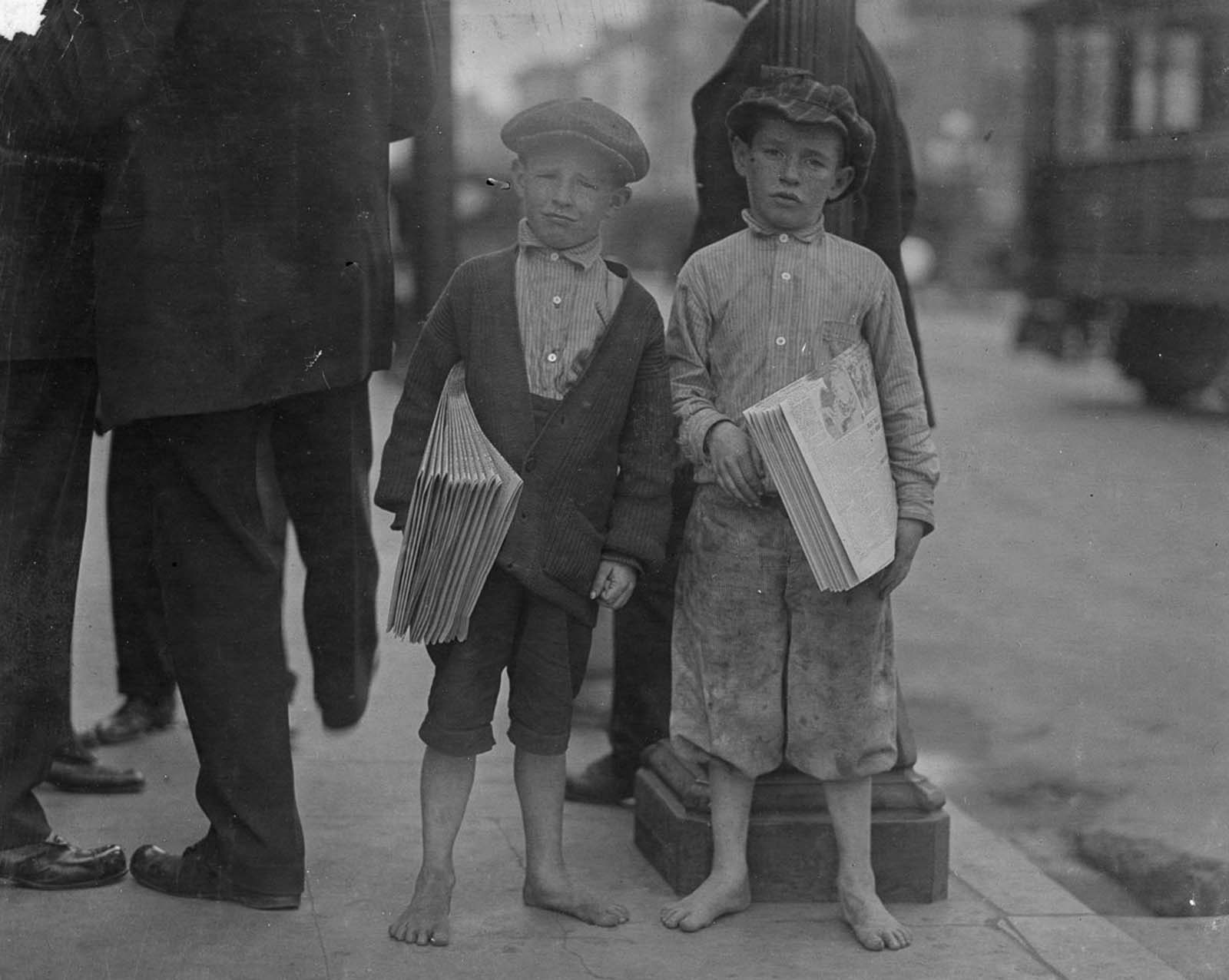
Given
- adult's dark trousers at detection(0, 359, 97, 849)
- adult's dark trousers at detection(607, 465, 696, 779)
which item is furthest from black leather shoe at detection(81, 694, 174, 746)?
adult's dark trousers at detection(607, 465, 696, 779)

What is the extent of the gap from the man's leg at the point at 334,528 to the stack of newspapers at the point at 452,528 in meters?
0.36

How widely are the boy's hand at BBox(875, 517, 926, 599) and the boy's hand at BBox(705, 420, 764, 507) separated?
0.28 metres

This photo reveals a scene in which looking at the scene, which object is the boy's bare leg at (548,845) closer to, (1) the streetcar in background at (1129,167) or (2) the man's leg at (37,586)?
(2) the man's leg at (37,586)

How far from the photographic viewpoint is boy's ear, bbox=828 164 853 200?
3.23 m

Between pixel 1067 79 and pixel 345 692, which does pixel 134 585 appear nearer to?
pixel 345 692

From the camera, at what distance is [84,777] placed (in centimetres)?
382

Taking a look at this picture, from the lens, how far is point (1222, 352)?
8.42 m

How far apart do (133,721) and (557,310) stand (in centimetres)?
179

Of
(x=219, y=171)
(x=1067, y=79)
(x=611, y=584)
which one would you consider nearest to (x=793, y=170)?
(x=611, y=584)

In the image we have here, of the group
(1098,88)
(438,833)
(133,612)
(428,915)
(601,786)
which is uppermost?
(1098,88)

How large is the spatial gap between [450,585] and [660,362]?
1.96 feet

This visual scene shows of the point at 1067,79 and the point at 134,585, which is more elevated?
the point at 1067,79

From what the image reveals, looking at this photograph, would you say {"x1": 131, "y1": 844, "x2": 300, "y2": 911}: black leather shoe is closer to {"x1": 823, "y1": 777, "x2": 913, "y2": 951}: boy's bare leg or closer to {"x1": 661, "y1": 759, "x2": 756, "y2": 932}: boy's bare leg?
{"x1": 661, "y1": 759, "x2": 756, "y2": 932}: boy's bare leg

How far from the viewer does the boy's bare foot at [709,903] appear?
10.5ft
